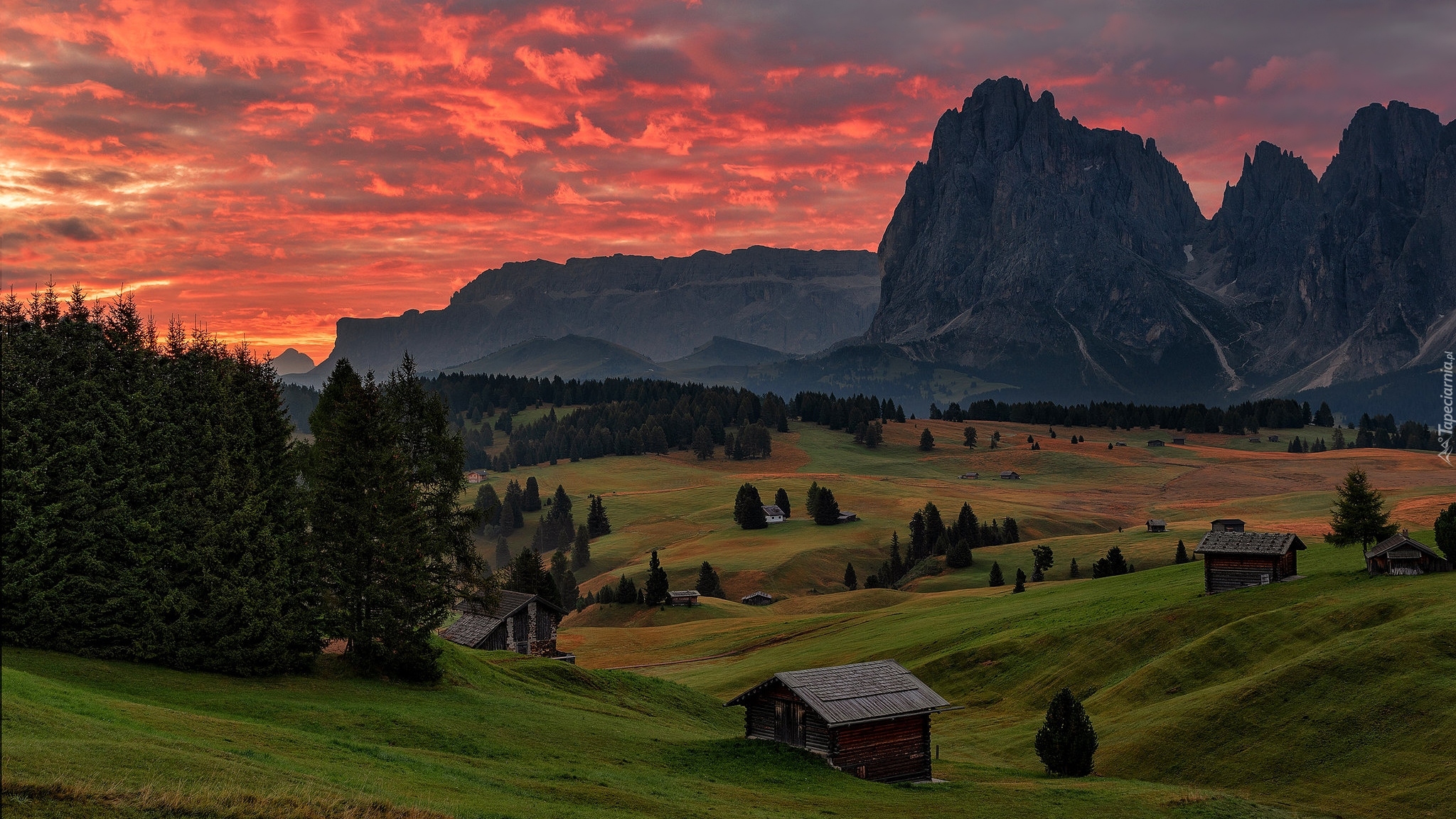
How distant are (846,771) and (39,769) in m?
29.8

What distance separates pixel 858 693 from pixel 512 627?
39.9 meters

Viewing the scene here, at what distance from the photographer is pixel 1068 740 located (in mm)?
43250

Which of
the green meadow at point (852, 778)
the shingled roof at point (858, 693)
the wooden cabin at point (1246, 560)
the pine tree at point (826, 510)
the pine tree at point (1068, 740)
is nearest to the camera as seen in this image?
the green meadow at point (852, 778)

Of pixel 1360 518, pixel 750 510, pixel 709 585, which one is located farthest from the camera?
pixel 750 510

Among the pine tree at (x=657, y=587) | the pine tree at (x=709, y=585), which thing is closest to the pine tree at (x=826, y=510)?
the pine tree at (x=709, y=585)

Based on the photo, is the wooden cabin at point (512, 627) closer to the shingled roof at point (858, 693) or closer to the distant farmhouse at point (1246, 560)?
the shingled roof at point (858, 693)

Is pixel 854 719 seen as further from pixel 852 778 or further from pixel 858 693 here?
pixel 852 778

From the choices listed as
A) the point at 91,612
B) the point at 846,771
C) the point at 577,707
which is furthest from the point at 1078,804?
the point at 91,612

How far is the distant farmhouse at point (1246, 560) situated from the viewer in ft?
213

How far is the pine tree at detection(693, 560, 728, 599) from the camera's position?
136125mm

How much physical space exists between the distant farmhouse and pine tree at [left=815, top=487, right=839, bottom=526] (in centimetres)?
11364

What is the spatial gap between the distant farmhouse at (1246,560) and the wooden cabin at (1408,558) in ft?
19.0

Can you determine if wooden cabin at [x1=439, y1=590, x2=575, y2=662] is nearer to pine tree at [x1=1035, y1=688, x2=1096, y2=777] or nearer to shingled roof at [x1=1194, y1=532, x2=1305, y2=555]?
pine tree at [x1=1035, y1=688, x2=1096, y2=777]

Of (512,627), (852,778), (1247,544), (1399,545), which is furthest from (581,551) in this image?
(852,778)
